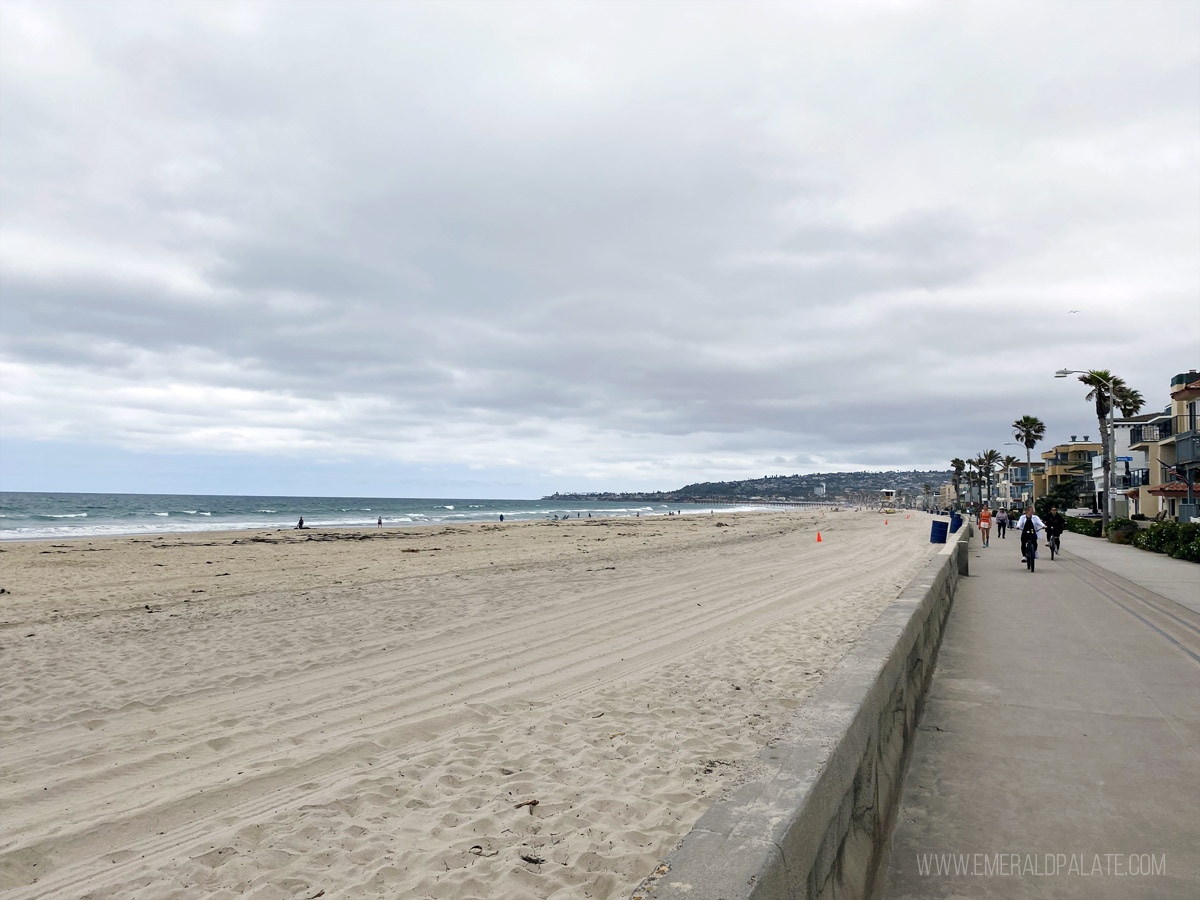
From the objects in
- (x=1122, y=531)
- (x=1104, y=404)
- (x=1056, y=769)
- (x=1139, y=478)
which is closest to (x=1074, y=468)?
(x=1139, y=478)

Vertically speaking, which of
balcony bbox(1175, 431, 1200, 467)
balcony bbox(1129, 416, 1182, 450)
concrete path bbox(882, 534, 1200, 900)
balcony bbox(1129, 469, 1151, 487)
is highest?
balcony bbox(1129, 416, 1182, 450)

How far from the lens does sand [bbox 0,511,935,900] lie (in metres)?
3.71

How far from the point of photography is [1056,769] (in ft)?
15.8

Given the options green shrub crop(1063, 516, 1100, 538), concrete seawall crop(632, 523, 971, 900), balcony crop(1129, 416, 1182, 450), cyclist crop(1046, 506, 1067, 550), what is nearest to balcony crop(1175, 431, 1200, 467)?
balcony crop(1129, 416, 1182, 450)

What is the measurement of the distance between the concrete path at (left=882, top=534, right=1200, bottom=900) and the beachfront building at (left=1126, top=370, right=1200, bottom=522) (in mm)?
43285

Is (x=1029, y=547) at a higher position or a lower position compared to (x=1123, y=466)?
lower

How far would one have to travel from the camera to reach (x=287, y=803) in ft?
14.6

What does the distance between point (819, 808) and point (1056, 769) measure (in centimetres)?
294

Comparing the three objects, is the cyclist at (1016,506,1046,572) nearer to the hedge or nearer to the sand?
the hedge

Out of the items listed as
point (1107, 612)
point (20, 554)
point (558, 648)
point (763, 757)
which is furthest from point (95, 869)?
point (20, 554)

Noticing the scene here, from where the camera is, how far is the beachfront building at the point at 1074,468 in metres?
92.5

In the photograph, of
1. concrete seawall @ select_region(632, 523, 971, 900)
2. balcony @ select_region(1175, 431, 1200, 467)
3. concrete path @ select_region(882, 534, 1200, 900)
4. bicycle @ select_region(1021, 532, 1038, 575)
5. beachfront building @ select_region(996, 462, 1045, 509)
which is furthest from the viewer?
beachfront building @ select_region(996, 462, 1045, 509)

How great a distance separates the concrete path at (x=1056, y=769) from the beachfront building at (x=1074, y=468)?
94582mm

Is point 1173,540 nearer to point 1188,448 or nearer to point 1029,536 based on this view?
point 1029,536
